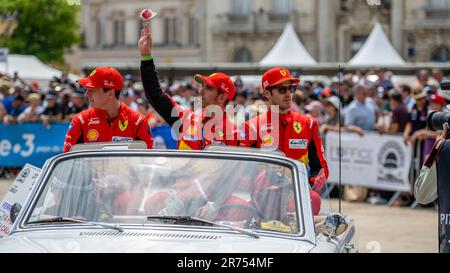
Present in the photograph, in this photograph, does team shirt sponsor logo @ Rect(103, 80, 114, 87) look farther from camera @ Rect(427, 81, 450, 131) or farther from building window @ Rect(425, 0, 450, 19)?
building window @ Rect(425, 0, 450, 19)

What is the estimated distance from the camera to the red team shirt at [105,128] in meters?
8.62

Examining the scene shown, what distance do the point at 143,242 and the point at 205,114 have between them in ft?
10.3

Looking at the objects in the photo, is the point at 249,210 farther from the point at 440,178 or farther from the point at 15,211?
the point at 15,211

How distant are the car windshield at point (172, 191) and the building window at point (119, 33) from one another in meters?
73.5

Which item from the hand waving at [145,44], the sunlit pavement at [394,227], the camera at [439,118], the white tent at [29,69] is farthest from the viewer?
the white tent at [29,69]

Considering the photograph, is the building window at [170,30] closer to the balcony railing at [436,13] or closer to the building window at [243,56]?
the building window at [243,56]

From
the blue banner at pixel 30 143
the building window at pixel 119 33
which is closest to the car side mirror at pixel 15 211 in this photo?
the blue banner at pixel 30 143

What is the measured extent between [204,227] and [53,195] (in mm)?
983

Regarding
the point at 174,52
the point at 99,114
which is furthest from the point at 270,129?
the point at 174,52

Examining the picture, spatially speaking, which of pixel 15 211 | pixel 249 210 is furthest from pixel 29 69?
pixel 249 210

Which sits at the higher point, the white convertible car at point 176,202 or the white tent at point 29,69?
the white convertible car at point 176,202

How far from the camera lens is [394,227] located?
14.3 meters
